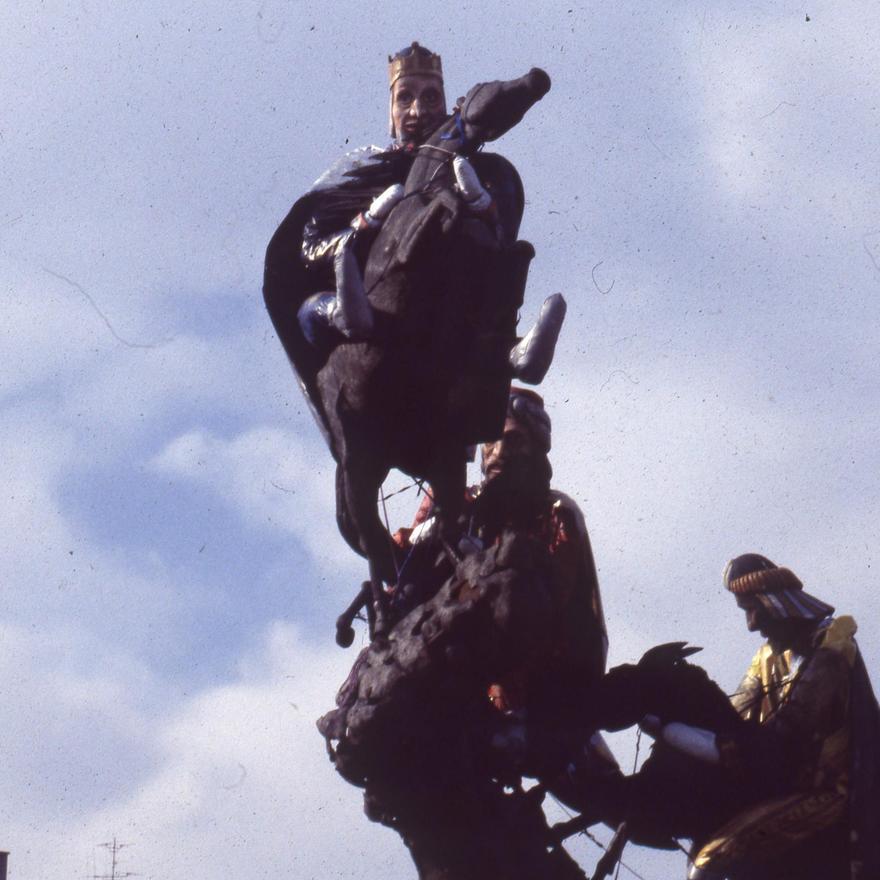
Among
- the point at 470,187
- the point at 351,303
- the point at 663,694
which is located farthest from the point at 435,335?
the point at 663,694

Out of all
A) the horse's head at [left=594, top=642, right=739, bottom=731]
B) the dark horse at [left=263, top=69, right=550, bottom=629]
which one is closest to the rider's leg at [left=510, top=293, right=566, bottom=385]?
the dark horse at [left=263, top=69, right=550, bottom=629]

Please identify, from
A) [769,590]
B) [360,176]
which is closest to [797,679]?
[769,590]

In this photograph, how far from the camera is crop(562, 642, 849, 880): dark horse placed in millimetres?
11984

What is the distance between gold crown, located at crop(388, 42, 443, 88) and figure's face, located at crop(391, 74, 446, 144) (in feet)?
0.12

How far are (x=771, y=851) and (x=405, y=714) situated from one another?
264 centimetres

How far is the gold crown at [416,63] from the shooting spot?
43.6ft

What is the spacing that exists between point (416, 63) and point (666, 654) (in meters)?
4.56

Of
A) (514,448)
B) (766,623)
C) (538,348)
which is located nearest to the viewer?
(538,348)

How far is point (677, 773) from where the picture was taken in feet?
39.5

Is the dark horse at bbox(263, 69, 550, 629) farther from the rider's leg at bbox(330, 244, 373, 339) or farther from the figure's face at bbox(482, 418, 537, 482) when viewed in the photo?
the figure's face at bbox(482, 418, 537, 482)

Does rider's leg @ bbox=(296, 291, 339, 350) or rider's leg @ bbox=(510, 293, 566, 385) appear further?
rider's leg @ bbox=(296, 291, 339, 350)

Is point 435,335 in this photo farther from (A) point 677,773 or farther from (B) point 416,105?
(A) point 677,773

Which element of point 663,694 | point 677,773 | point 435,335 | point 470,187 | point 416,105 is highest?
point 416,105

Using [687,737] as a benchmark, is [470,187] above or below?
above
